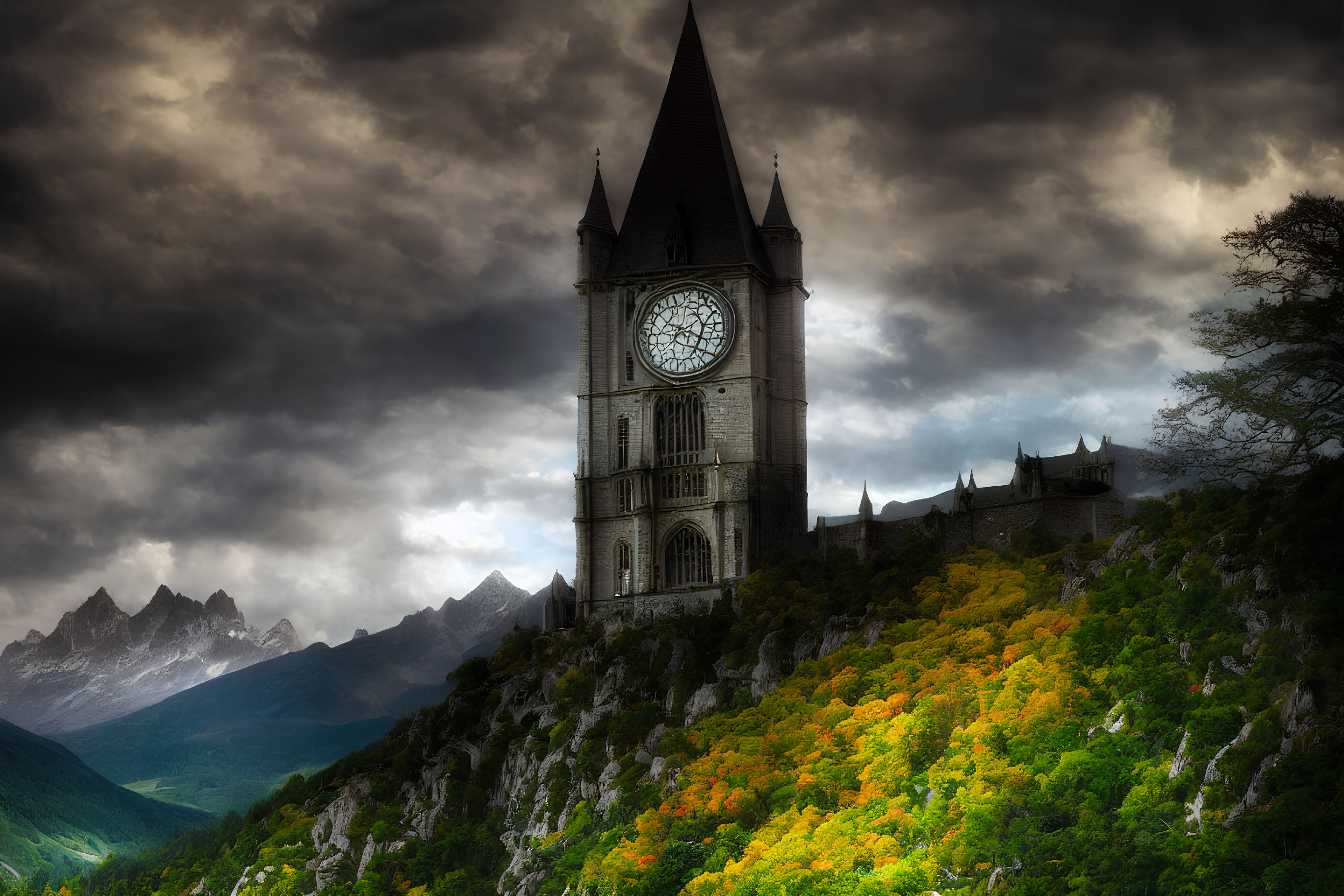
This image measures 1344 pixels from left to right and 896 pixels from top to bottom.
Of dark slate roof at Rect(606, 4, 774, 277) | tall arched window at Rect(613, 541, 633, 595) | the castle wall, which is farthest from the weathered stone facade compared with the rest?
dark slate roof at Rect(606, 4, 774, 277)

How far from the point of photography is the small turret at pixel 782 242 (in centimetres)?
9725

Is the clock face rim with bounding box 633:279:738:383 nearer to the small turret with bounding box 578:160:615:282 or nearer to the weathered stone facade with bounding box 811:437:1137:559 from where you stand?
the small turret with bounding box 578:160:615:282

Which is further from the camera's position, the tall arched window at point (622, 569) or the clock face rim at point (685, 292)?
the clock face rim at point (685, 292)

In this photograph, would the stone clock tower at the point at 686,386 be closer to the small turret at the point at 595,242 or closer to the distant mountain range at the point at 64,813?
the small turret at the point at 595,242

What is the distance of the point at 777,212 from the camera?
99250 millimetres

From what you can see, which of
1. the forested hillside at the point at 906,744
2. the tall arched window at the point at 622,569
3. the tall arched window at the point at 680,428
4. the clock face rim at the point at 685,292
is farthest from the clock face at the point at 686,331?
the forested hillside at the point at 906,744

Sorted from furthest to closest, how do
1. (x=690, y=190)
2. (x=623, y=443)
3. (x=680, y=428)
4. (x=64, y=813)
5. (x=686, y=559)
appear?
(x=64, y=813), (x=690, y=190), (x=623, y=443), (x=680, y=428), (x=686, y=559)

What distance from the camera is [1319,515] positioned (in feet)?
167

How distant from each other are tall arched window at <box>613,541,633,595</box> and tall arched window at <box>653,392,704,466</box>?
18.8ft

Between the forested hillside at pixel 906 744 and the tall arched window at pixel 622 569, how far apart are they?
3531mm

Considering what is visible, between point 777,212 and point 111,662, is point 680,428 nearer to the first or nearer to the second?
point 777,212

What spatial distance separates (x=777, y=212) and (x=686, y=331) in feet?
37.9

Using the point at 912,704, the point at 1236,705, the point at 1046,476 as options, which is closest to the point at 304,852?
the point at 912,704

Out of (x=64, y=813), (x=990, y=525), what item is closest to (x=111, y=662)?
(x=64, y=813)
